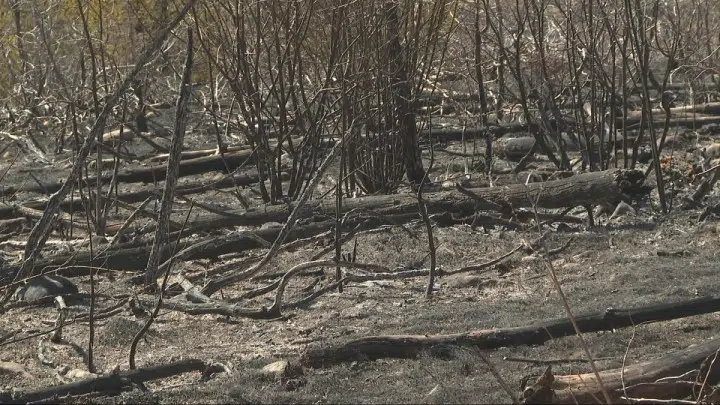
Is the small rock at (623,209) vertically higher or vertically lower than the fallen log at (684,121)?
lower

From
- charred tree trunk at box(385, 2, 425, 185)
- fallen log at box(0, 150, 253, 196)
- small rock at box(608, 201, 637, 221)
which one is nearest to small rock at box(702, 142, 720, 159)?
small rock at box(608, 201, 637, 221)

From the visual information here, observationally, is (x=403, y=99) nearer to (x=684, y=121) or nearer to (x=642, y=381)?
(x=684, y=121)

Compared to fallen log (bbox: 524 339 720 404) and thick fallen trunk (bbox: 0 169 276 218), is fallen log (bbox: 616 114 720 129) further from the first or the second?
fallen log (bbox: 524 339 720 404)

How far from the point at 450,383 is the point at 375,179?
5.15m

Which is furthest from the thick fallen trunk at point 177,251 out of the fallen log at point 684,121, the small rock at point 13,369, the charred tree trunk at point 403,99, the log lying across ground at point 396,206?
the fallen log at point 684,121

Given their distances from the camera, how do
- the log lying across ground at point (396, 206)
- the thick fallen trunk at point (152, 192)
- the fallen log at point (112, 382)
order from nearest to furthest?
the fallen log at point (112, 382) < the log lying across ground at point (396, 206) < the thick fallen trunk at point (152, 192)

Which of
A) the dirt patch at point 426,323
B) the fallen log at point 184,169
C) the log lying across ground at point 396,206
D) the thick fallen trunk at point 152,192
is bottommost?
the dirt patch at point 426,323

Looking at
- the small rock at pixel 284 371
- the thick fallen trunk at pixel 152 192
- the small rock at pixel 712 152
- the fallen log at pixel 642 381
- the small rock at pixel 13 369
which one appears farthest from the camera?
the small rock at pixel 712 152

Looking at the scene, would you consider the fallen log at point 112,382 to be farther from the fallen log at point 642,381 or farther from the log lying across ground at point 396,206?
the log lying across ground at point 396,206

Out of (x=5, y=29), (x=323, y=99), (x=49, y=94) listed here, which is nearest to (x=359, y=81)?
(x=323, y=99)

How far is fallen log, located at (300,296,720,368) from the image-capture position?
4844mm

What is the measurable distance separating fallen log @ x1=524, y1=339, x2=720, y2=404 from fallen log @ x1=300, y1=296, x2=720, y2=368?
0.58 meters

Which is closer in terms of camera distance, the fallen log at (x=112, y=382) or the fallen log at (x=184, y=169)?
the fallen log at (x=112, y=382)

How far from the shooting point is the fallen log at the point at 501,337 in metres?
4.84
